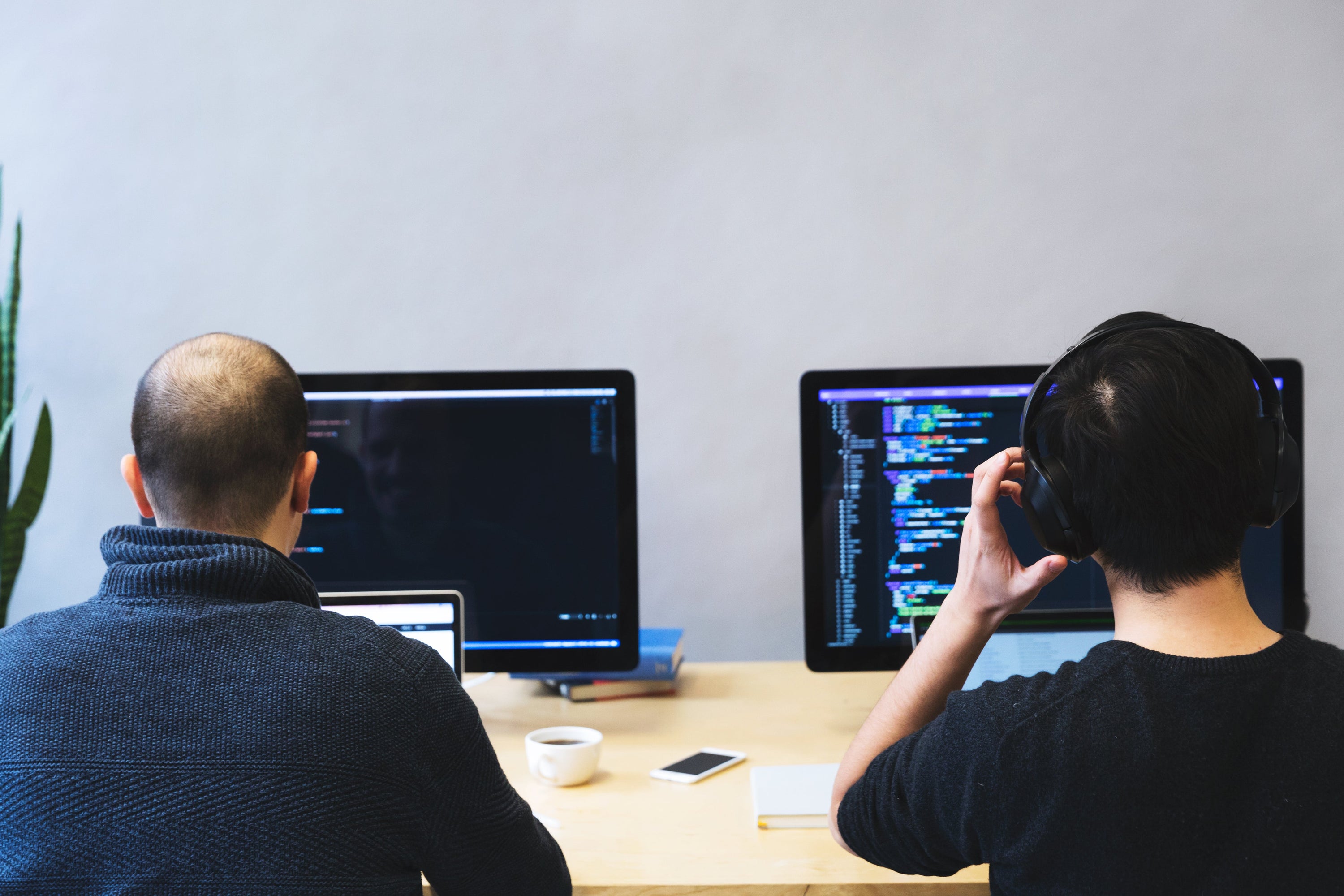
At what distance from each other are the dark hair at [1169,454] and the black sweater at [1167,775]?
79mm

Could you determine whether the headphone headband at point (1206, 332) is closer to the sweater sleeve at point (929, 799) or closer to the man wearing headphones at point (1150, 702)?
the man wearing headphones at point (1150, 702)

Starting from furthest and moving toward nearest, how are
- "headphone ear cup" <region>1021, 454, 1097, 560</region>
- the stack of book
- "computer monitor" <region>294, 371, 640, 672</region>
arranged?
the stack of book < "computer monitor" <region>294, 371, 640, 672</region> < "headphone ear cup" <region>1021, 454, 1097, 560</region>

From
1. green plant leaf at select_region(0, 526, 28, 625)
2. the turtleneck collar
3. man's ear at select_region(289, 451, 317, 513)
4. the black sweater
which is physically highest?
man's ear at select_region(289, 451, 317, 513)

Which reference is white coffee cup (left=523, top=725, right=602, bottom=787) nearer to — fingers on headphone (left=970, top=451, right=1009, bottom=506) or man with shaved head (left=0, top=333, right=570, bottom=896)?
man with shaved head (left=0, top=333, right=570, bottom=896)

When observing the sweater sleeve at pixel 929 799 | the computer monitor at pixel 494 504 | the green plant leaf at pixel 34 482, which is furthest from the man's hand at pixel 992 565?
the green plant leaf at pixel 34 482

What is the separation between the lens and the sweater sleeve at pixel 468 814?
78 cm

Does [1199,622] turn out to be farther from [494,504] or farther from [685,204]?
[685,204]

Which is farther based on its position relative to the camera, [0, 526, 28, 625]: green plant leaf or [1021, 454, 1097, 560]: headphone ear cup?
[0, 526, 28, 625]: green plant leaf

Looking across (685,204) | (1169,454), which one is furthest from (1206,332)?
(685,204)

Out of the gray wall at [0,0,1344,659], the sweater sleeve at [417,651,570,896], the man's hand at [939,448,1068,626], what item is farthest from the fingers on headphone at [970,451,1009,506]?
the gray wall at [0,0,1344,659]

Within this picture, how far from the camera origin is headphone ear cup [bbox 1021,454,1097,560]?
762mm

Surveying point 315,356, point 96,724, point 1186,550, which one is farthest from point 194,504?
point 315,356

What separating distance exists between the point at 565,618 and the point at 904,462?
54 cm

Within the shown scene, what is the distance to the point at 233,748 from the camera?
705mm
